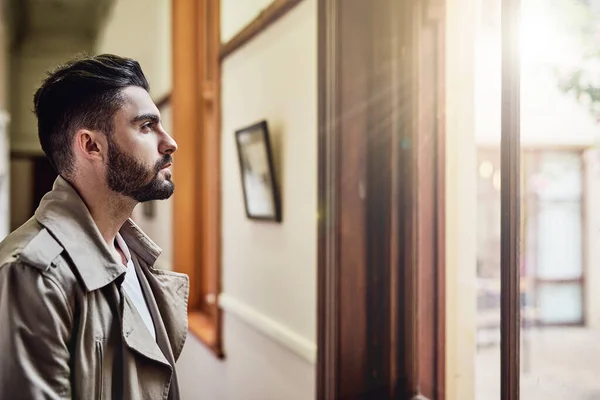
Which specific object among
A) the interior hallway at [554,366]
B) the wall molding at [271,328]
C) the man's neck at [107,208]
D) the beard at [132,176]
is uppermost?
the beard at [132,176]

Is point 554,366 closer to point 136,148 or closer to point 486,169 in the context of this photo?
point 486,169

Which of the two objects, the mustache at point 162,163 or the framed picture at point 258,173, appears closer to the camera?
the mustache at point 162,163

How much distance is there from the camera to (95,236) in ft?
4.05

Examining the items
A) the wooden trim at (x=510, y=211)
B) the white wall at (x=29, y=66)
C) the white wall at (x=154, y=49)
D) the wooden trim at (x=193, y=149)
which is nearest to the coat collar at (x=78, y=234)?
the wooden trim at (x=510, y=211)

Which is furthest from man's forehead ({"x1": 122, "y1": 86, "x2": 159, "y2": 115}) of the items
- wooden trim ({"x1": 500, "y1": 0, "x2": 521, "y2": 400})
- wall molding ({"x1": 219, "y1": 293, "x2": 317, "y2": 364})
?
wall molding ({"x1": 219, "y1": 293, "x2": 317, "y2": 364})

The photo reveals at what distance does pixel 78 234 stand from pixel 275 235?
61.7 inches

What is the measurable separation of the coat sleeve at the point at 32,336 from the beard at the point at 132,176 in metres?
0.25

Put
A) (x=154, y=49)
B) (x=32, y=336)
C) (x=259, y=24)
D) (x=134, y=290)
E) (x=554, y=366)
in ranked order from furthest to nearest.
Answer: (x=154, y=49), (x=259, y=24), (x=554, y=366), (x=134, y=290), (x=32, y=336)

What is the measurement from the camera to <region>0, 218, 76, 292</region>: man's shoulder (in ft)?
3.55

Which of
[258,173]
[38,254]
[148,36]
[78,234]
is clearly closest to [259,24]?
[258,173]

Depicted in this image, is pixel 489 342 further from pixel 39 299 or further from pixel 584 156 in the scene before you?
pixel 39 299

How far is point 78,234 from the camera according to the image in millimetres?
1213

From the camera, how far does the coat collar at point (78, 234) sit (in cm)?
117

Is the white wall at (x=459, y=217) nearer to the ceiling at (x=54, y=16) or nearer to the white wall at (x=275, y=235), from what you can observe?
the white wall at (x=275, y=235)
